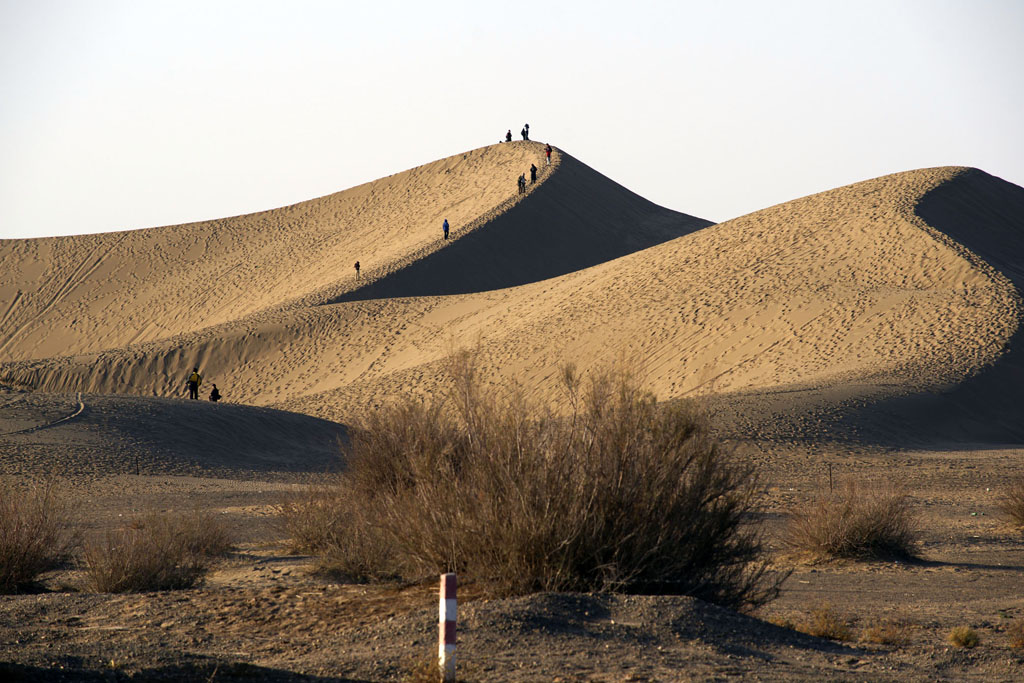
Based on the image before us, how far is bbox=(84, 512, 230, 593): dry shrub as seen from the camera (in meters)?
10.8

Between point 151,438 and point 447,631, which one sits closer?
point 447,631

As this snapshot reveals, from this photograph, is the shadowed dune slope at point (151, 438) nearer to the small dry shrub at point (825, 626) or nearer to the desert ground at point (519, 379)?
the desert ground at point (519, 379)

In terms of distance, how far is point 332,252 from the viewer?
7831 centimetres

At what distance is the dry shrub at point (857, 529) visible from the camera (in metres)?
14.6

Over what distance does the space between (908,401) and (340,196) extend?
6904 centimetres

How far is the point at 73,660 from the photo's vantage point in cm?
753

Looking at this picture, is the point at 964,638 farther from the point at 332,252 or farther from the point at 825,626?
the point at 332,252

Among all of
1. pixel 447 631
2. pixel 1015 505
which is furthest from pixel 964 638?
pixel 1015 505

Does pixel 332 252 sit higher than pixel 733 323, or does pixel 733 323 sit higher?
pixel 332 252

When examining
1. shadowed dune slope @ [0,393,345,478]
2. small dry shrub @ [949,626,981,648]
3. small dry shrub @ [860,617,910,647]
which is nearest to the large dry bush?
small dry shrub @ [860,617,910,647]

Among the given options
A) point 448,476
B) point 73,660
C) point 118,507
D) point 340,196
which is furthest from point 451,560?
point 340,196

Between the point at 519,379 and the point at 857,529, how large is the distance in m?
26.6

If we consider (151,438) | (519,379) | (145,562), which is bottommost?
(145,562)

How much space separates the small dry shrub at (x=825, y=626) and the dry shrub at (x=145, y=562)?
19.6 feet
